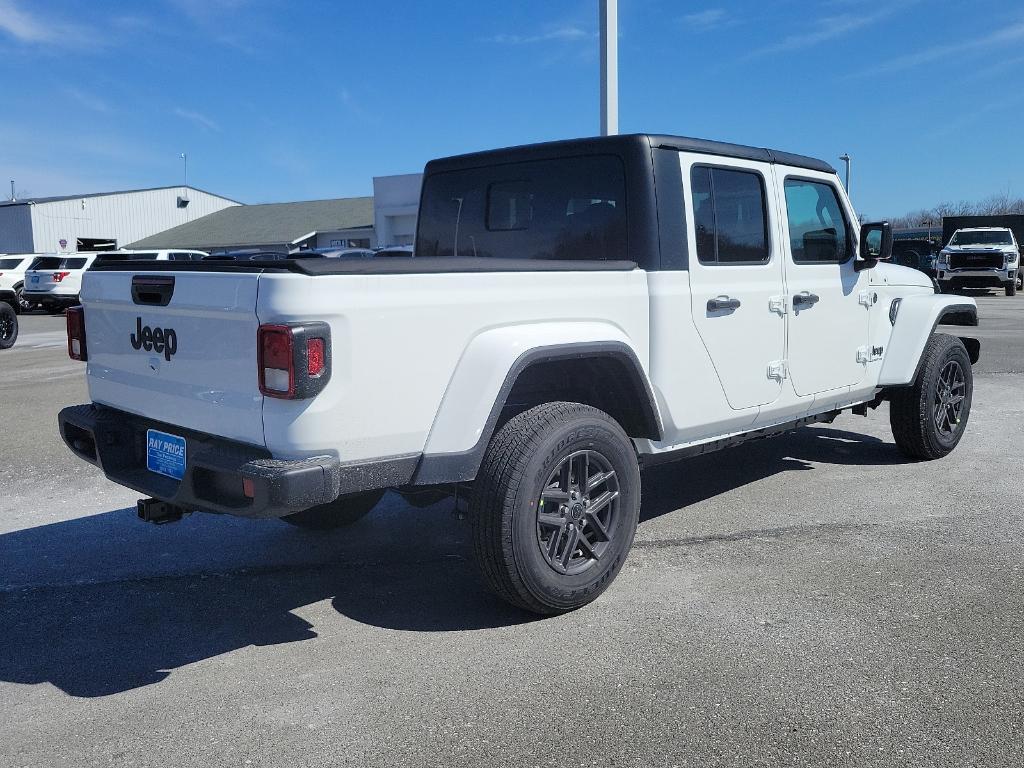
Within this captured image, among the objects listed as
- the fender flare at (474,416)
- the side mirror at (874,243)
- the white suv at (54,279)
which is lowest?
the fender flare at (474,416)

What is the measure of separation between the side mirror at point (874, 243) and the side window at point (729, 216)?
99 centimetres

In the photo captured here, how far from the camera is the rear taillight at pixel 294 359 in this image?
10.1 feet

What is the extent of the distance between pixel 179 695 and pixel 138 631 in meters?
0.69

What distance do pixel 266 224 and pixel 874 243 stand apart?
4904 cm

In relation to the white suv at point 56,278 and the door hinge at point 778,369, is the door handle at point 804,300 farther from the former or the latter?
the white suv at point 56,278

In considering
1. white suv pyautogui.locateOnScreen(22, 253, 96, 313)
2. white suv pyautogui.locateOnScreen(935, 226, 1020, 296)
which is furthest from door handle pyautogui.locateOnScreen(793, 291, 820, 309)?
white suv pyautogui.locateOnScreen(935, 226, 1020, 296)

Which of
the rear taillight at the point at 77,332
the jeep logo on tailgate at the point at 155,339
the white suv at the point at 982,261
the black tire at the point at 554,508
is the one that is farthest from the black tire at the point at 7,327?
the white suv at the point at 982,261

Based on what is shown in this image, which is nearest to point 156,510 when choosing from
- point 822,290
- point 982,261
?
point 822,290

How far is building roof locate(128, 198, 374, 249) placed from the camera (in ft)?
157

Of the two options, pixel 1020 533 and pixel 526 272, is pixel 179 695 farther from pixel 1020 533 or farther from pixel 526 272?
pixel 1020 533

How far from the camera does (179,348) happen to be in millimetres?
3592

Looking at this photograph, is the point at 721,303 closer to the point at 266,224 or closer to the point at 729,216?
the point at 729,216

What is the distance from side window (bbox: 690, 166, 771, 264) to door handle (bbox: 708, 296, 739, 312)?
185mm

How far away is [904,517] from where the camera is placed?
527cm
